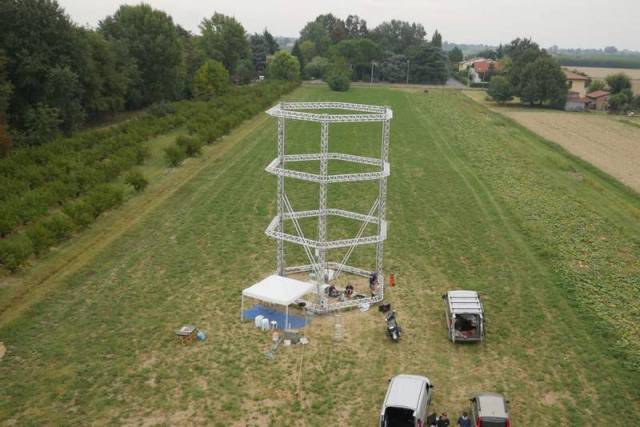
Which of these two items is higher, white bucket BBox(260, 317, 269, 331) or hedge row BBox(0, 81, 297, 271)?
hedge row BBox(0, 81, 297, 271)

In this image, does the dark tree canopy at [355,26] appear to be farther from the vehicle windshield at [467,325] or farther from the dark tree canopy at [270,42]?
the vehicle windshield at [467,325]

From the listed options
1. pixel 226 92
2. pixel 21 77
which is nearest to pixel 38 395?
pixel 21 77

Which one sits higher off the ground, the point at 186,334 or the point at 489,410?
the point at 489,410

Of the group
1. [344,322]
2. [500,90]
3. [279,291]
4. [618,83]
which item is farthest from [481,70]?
[279,291]

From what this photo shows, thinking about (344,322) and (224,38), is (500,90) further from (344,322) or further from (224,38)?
(344,322)

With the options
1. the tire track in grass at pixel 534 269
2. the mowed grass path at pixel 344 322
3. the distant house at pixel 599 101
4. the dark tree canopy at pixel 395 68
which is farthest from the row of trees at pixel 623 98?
the mowed grass path at pixel 344 322

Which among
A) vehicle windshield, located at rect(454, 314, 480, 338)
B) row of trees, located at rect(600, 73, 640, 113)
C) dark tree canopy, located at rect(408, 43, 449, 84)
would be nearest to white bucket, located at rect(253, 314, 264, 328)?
vehicle windshield, located at rect(454, 314, 480, 338)

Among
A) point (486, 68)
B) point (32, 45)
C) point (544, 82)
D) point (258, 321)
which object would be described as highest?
point (486, 68)

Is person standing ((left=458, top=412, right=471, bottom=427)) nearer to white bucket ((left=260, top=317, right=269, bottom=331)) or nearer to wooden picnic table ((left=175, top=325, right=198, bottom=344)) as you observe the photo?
white bucket ((left=260, top=317, right=269, bottom=331))
